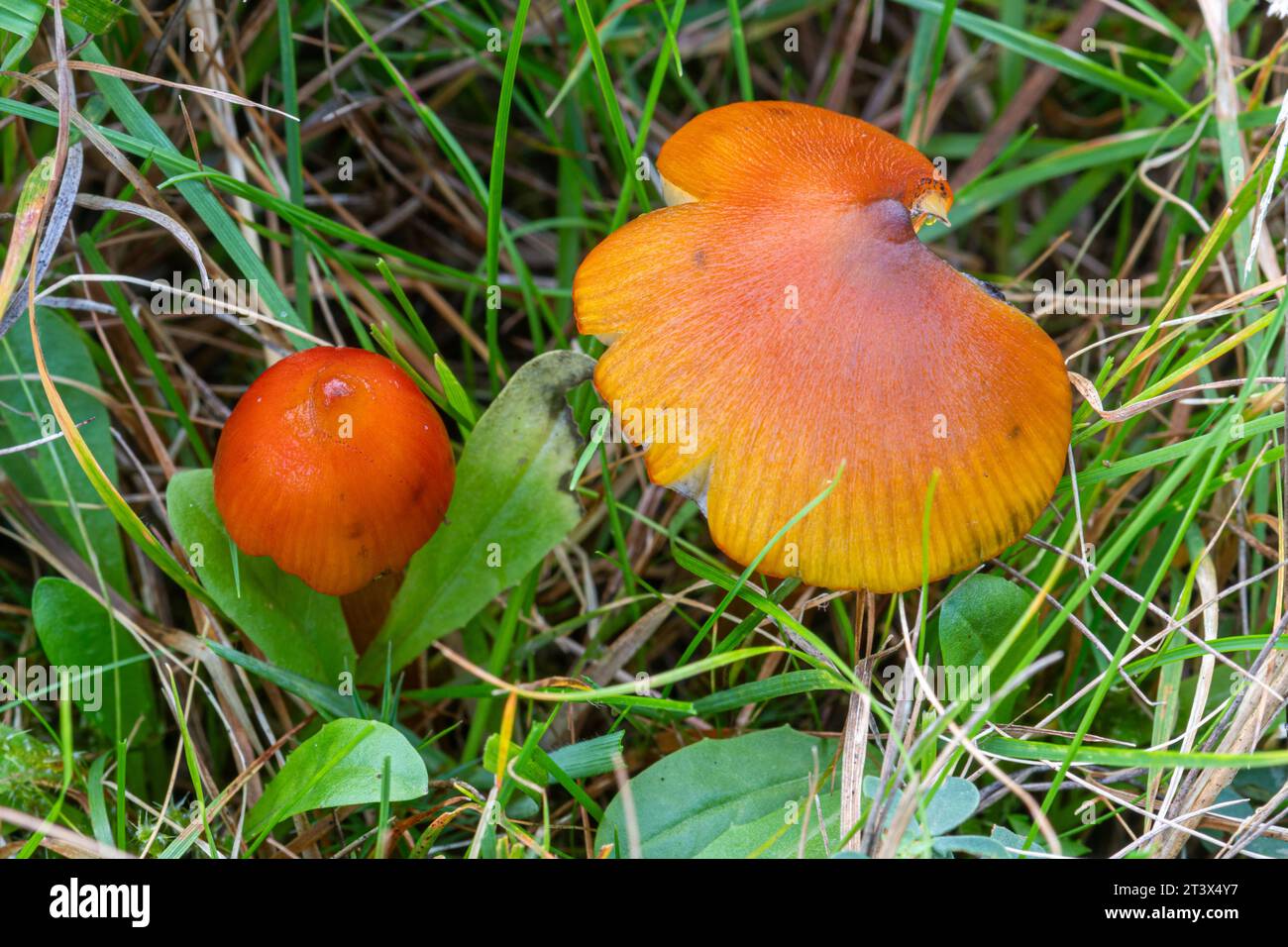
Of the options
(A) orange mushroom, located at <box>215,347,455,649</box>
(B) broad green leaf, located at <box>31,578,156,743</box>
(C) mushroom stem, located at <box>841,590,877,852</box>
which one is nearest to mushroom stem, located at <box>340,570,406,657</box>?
(A) orange mushroom, located at <box>215,347,455,649</box>

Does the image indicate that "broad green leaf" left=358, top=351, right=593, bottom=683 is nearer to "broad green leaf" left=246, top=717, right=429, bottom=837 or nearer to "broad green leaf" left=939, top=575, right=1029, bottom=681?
"broad green leaf" left=246, top=717, right=429, bottom=837

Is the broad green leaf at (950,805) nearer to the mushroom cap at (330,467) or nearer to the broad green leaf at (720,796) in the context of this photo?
the broad green leaf at (720,796)

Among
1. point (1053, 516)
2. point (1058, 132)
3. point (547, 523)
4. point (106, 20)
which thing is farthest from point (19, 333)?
point (1058, 132)

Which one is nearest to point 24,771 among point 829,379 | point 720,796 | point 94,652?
point 94,652

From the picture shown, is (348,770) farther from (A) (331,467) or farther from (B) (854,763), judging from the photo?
(B) (854,763)

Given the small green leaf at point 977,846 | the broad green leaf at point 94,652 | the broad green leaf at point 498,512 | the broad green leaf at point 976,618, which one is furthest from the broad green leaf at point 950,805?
the broad green leaf at point 94,652
